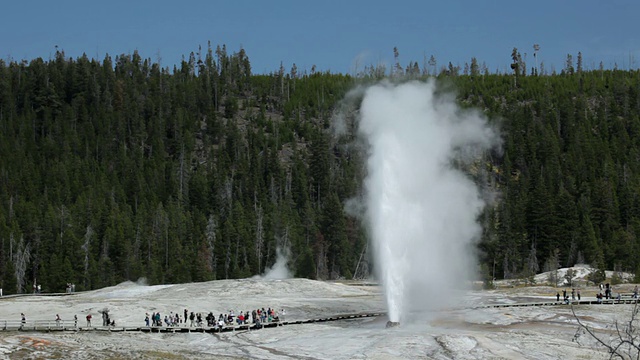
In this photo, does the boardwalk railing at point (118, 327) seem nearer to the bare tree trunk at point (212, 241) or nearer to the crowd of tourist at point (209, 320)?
the crowd of tourist at point (209, 320)

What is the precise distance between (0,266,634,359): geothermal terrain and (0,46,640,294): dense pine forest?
2773 cm

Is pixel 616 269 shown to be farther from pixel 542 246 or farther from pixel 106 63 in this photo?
pixel 106 63

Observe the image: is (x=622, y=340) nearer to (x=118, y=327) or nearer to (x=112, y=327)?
(x=118, y=327)


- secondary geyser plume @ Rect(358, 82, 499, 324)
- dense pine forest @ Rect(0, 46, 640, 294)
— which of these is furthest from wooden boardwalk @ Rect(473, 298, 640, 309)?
dense pine forest @ Rect(0, 46, 640, 294)

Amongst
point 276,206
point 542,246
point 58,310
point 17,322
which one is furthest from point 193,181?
point 17,322

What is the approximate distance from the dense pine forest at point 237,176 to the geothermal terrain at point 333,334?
27.7m

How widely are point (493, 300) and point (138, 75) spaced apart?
13470cm

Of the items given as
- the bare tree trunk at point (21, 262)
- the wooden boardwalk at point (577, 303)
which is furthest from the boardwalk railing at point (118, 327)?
the bare tree trunk at point (21, 262)

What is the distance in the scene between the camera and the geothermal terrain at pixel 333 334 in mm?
40312

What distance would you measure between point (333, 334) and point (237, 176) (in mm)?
95331

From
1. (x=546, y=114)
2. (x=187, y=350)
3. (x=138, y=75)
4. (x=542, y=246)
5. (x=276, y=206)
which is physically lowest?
(x=187, y=350)

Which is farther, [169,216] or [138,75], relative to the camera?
[138,75]

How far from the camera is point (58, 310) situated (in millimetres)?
57469

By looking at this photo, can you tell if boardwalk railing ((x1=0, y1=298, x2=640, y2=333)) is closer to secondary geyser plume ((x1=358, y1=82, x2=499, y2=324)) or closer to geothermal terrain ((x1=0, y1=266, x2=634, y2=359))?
geothermal terrain ((x1=0, y1=266, x2=634, y2=359))
